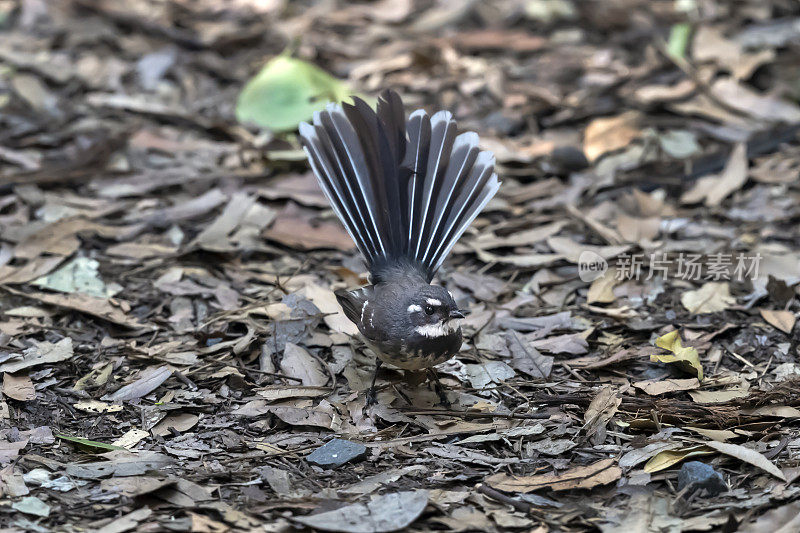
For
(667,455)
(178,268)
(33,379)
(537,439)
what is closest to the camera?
(667,455)

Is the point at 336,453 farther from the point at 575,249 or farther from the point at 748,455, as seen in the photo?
the point at 575,249

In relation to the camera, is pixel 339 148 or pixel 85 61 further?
pixel 85 61

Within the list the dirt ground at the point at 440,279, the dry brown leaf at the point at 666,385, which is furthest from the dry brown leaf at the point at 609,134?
the dry brown leaf at the point at 666,385

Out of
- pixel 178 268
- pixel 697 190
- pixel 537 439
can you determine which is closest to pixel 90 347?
pixel 178 268

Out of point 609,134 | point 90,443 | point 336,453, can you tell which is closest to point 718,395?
point 336,453

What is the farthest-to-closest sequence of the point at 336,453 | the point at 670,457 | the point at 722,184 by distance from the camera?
1. the point at 722,184
2. the point at 336,453
3. the point at 670,457

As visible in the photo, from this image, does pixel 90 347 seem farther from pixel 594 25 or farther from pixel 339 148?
pixel 594 25
